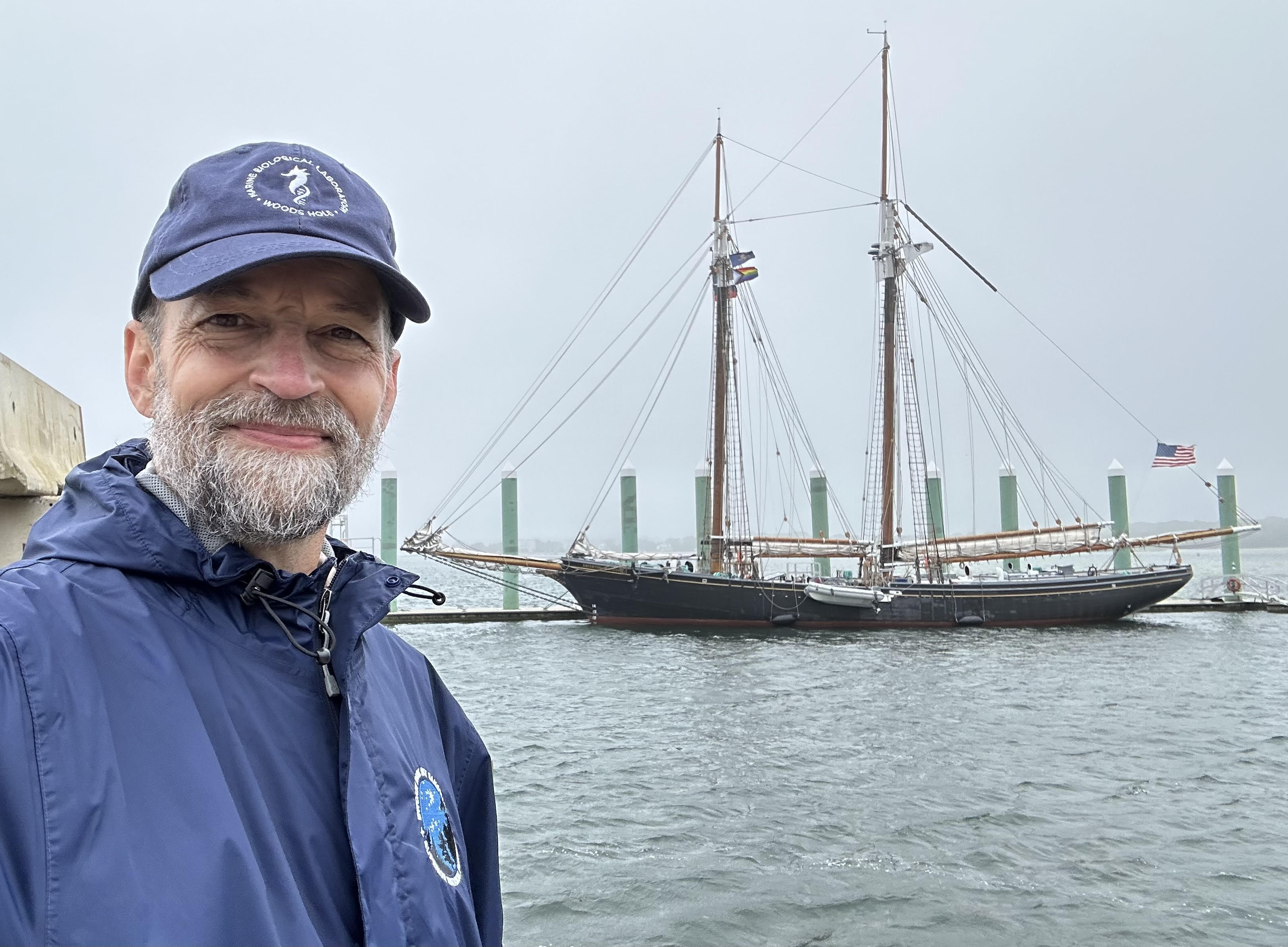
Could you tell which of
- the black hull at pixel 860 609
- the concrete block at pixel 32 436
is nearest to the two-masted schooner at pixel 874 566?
the black hull at pixel 860 609

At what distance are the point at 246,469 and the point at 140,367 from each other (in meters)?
0.33

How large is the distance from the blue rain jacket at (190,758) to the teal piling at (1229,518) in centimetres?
3992

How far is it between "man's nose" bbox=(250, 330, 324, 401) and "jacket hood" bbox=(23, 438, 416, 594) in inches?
9.0

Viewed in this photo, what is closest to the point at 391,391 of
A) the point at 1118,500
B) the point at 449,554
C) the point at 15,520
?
the point at 15,520

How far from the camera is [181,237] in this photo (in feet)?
4.18

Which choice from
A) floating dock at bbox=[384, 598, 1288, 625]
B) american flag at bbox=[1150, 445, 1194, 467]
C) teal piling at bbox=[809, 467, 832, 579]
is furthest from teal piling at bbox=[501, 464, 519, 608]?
american flag at bbox=[1150, 445, 1194, 467]

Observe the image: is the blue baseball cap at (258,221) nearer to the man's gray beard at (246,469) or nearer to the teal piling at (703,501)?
the man's gray beard at (246,469)

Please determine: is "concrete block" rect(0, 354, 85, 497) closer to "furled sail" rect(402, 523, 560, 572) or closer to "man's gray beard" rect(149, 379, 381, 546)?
"man's gray beard" rect(149, 379, 381, 546)

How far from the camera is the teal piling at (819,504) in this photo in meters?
35.4

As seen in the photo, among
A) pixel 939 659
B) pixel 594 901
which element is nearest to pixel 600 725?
pixel 594 901

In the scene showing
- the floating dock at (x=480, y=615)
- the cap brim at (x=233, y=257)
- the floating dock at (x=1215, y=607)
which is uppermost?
the cap brim at (x=233, y=257)

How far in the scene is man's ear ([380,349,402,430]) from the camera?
162 cm

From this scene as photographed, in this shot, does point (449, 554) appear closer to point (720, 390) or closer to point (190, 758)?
Result: point (720, 390)

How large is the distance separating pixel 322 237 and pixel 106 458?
47cm
